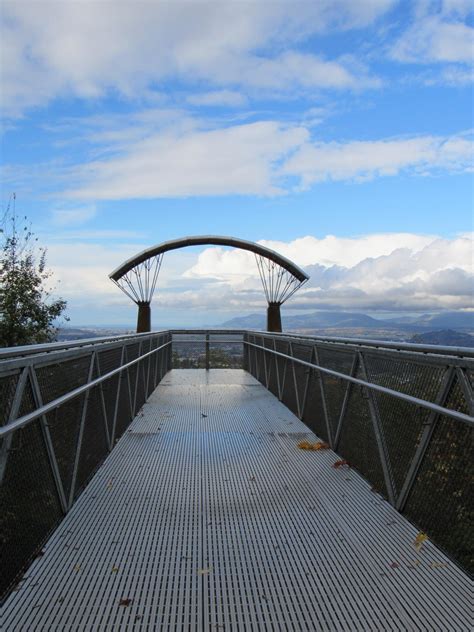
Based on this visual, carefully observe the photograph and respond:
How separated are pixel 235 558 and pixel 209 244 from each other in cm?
1969

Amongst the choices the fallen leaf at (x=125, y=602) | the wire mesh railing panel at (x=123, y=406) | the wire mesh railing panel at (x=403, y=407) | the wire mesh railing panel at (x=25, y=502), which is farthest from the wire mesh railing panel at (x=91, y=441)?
the wire mesh railing panel at (x=403, y=407)

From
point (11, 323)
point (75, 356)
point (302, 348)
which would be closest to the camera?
point (75, 356)

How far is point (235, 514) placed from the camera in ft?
13.3

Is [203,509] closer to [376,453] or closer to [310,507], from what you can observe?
[310,507]

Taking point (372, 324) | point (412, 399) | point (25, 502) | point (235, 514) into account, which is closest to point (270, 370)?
point (235, 514)

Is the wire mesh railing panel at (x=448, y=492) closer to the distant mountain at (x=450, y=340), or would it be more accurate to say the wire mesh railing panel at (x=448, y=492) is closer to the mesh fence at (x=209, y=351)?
the distant mountain at (x=450, y=340)

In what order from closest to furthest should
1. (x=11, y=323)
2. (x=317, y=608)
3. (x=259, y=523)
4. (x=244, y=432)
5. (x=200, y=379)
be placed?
1. (x=317, y=608)
2. (x=259, y=523)
3. (x=244, y=432)
4. (x=200, y=379)
5. (x=11, y=323)

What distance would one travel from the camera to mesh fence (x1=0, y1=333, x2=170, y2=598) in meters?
3.03

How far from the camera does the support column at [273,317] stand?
2247 cm

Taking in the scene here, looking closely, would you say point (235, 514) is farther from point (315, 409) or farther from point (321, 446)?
point (315, 409)

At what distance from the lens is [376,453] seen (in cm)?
471

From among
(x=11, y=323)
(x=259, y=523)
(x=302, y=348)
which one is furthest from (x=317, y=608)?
(x=11, y=323)

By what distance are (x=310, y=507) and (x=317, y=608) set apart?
143cm

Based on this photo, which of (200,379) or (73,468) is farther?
(200,379)
